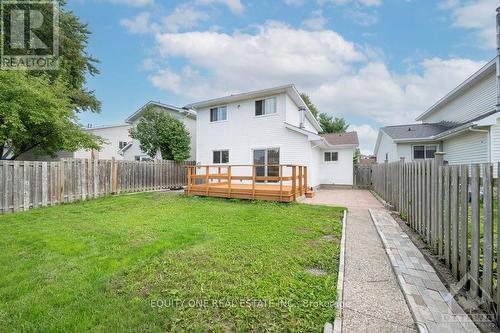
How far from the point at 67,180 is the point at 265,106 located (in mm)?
9976

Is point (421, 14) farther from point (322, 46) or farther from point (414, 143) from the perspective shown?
point (414, 143)

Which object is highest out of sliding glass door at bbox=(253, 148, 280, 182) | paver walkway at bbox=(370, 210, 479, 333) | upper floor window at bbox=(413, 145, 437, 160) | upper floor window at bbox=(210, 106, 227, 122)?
upper floor window at bbox=(210, 106, 227, 122)

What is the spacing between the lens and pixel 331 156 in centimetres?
1766

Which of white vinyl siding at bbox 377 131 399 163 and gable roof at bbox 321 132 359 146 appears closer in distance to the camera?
white vinyl siding at bbox 377 131 399 163

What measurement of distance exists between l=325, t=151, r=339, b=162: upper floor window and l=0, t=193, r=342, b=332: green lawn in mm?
12040

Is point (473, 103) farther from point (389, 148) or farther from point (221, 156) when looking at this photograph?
point (221, 156)

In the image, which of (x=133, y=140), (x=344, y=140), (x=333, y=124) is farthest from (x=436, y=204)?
(x=333, y=124)

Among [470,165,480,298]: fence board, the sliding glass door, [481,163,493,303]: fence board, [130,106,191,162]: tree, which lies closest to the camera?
[481,163,493,303]: fence board

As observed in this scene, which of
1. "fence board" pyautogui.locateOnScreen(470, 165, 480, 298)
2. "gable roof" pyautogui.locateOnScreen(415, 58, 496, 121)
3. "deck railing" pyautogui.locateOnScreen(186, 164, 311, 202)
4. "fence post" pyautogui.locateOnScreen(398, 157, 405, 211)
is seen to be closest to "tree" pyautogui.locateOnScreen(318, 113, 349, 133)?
"gable roof" pyautogui.locateOnScreen(415, 58, 496, 121)

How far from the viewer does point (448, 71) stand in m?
15.7

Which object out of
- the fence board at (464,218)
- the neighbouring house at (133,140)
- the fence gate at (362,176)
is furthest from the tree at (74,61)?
the fence gate at (362,176)

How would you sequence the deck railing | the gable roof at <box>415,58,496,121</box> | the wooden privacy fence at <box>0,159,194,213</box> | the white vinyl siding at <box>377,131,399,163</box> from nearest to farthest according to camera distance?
the wooden privacy fence at <box>0,159,194,213</box> < the deck railing < the gable roof at <box>415,58,496,121</box> < the white vinyl siding at <box>377,131,399,163</box>

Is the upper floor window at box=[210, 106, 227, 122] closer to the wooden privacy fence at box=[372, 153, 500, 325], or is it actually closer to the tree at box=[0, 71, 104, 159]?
the tree at box=[0, 71, 104, 159]

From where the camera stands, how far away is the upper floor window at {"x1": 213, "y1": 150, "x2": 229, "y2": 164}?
Result: 14.9 metres
